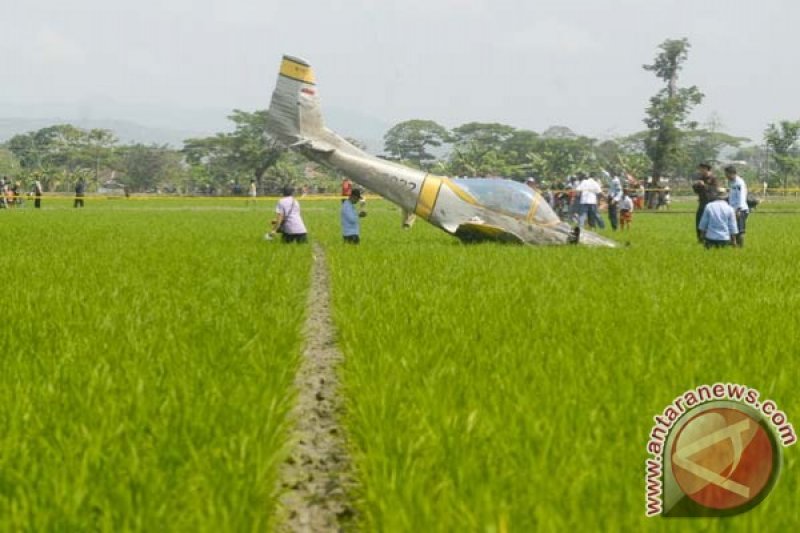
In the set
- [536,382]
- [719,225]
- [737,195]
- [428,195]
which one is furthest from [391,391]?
[737,195]

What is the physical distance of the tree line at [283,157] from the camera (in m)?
102

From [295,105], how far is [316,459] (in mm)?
14304

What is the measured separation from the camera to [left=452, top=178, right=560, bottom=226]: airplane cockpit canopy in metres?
13.7

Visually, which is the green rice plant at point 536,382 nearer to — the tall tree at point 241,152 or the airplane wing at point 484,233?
the airplane wing at point 484,233

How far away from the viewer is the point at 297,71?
16578 mm

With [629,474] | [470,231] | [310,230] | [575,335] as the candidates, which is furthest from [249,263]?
[310,230]

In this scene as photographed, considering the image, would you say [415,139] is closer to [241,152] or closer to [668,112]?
[241,152]

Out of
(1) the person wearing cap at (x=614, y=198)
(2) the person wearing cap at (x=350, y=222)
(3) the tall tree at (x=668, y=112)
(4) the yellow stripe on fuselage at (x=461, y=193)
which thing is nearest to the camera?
(4) the yellow stripe on fuselage at (x=461, y=193)

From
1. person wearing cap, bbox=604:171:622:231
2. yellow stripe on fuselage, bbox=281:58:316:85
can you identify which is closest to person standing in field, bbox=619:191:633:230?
→ person wearing cap, bbox=604:171:622:231

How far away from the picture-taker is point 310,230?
20.3 metres

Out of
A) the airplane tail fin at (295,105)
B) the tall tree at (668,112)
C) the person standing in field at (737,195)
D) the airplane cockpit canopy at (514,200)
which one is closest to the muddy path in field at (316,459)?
the airplane cockpit canopy at (514,200)

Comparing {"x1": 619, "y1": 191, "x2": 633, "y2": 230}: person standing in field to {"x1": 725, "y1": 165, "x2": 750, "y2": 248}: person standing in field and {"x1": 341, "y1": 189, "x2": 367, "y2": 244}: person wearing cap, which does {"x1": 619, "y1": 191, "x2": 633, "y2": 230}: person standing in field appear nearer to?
{"x1": 725, "y1": 165, "x2": 750, "y2": 248}: person standing in field

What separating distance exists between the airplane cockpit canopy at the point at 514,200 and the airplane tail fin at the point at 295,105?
436 cm

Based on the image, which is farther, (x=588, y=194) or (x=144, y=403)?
(x=588, y=194)
